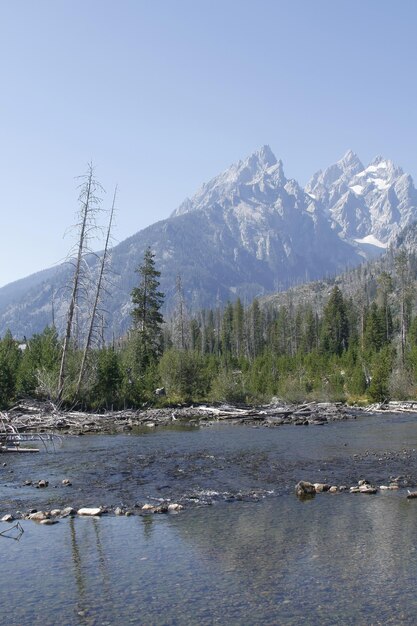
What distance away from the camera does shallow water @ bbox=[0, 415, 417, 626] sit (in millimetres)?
10148

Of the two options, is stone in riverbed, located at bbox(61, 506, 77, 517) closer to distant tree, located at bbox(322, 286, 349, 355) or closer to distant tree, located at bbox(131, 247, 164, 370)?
distant tree, located at bbox(131, 247, 164, 370)

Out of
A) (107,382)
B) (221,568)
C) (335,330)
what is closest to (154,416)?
(107,382)

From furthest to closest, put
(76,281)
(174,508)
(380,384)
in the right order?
(380,384) < (76,281) < (174,508)

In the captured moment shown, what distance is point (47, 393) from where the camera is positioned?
4544cm

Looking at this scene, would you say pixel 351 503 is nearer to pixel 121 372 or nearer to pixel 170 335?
pixel 121 372

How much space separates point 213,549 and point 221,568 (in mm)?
1202

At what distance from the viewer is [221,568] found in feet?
40.0

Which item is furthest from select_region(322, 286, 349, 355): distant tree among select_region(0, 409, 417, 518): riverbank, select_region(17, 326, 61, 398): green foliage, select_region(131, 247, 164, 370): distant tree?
select_region(0, 409, 417, 518): riverbank

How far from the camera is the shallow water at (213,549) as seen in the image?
10148mm

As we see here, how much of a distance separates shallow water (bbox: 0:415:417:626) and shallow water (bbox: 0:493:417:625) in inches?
1.5

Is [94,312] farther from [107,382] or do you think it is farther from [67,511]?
[67,511]

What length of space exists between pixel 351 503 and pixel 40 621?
10880 millimetres

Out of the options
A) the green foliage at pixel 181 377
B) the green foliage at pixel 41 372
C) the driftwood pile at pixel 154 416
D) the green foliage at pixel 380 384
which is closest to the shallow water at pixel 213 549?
the driftwood pile at pixel 154 416

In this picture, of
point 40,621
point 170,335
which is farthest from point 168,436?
point 170,335
